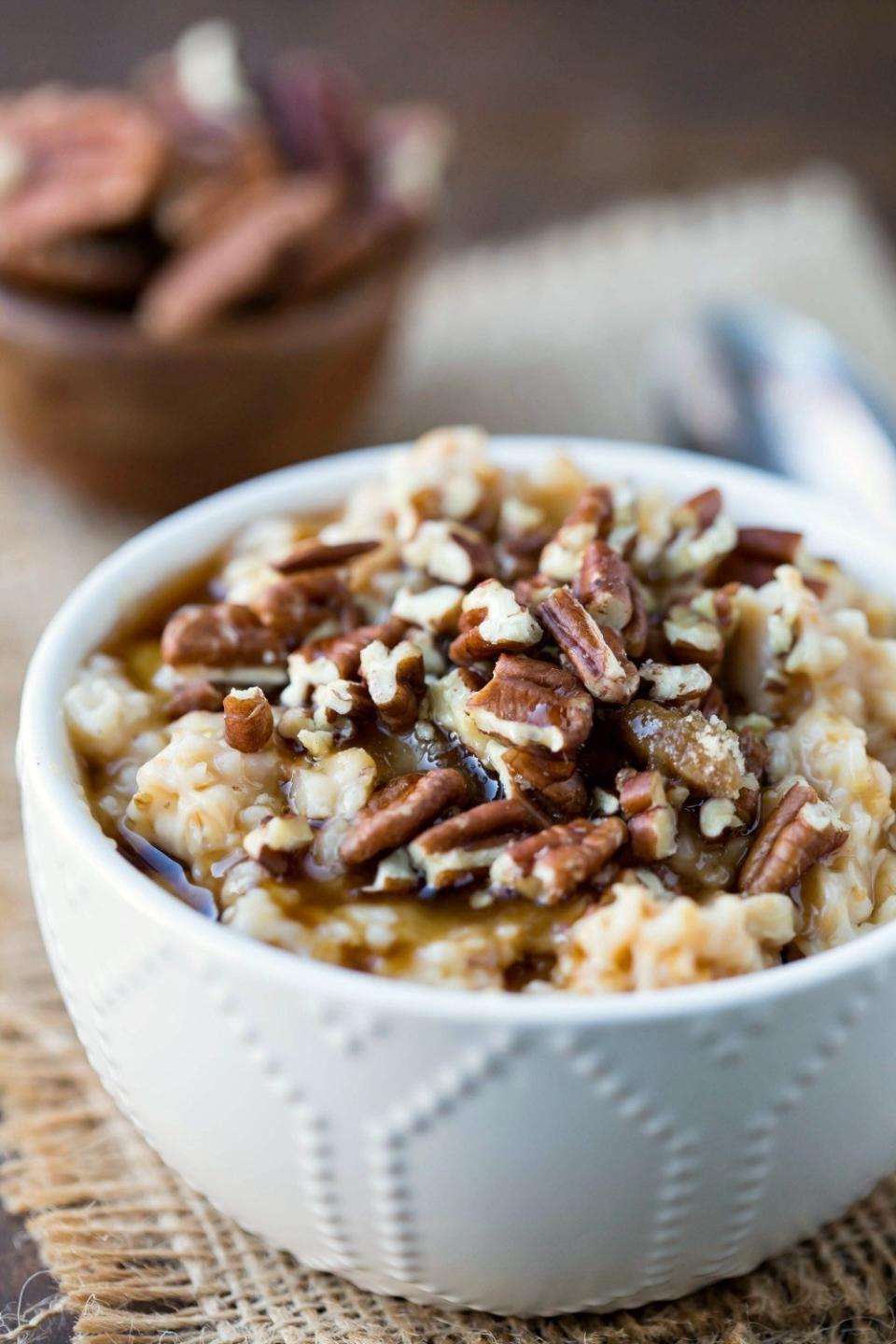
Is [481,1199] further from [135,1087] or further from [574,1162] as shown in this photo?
[135,1087]

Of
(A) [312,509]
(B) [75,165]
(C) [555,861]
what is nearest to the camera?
Answer: (C) [555,861]

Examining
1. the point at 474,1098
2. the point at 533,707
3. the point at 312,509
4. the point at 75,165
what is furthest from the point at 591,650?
the point at 75,165

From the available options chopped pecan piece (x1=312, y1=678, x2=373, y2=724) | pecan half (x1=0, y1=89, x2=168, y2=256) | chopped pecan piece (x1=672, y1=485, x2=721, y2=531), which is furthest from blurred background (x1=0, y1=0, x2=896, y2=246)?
chopped pecan piece (x1=312, y1=678, x2=373, y2=724)

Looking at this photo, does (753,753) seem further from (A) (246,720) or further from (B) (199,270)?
(B) (199,270)

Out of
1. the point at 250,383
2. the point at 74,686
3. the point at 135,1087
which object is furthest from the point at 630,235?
the point at 135,1087

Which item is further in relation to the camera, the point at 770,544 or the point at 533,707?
the point at 770,544

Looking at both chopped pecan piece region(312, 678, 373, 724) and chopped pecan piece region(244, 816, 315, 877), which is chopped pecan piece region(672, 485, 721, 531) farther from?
chopped pecan piece region(244, 816, 315, 877)

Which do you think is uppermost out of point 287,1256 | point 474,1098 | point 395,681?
point 395,681
